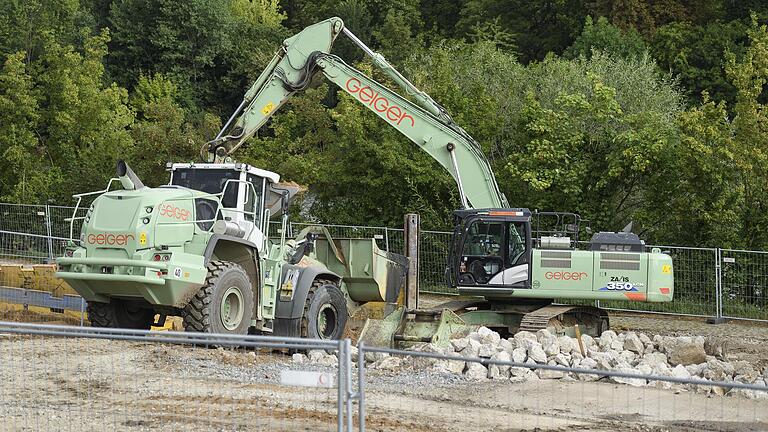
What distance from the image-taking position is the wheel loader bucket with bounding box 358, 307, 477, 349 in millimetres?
15727

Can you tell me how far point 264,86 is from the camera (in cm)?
1900

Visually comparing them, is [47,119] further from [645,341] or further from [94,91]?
[645,341]

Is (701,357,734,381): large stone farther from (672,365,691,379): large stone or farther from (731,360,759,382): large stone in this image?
(672,365,691,379): large stone

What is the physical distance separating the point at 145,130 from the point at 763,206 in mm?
16953

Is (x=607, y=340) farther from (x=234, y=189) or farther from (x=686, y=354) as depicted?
(x=234, y=189)

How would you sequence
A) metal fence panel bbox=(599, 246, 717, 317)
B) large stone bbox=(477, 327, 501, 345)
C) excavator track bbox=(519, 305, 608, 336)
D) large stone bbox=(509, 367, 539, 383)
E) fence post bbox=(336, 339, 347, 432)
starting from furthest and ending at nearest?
metal fence panel bbox=(599, 246, 717, 317), excavator track bbox=(519, 305, 608, 336), large stone bbox=(477, 327, 501, 345), large stone bbox=(509, 367, 539, 383), fence post bbox=(336, 339, 347, 432)

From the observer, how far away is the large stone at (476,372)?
43.7 feet

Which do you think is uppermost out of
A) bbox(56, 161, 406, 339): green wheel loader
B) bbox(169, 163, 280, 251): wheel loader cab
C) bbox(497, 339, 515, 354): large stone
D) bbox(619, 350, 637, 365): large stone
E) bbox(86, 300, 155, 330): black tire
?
bbox(169, 163, 280, 251): wheel loader cab

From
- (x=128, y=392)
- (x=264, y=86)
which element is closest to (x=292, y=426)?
(x=128, y=392)

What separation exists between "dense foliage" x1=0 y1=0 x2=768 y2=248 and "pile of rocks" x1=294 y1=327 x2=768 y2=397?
8.52 m

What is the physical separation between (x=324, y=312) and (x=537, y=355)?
3743 mm

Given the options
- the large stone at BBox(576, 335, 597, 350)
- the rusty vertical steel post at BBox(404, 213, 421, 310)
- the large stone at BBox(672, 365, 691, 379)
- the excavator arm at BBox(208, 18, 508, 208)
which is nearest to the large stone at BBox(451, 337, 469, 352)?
the large stone at BBox(576, 335, 597, 350)

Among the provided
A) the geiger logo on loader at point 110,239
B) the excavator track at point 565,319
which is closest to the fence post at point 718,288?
the excavator track at point 565,319

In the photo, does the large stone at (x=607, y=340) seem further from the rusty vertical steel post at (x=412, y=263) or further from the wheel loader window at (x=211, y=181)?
the wheel loader window at (x=211, y=181)
